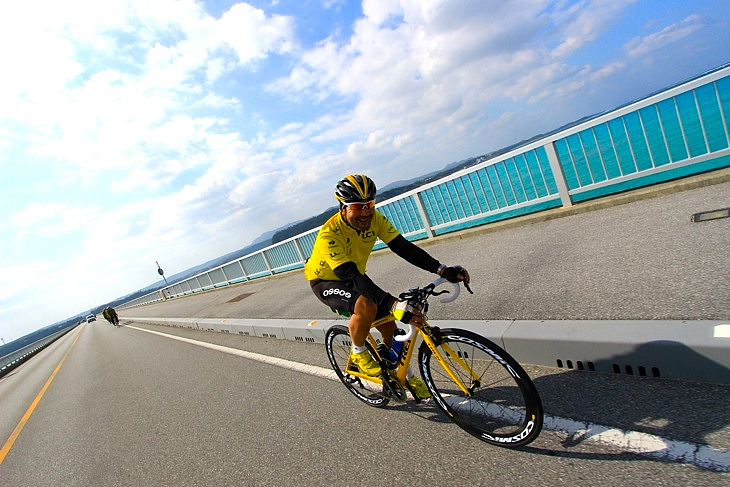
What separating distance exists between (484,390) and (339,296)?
1368 mm

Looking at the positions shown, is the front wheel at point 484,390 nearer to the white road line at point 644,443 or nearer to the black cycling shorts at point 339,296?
the white road line at point 644,443

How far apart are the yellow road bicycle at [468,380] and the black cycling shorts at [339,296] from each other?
24 cm

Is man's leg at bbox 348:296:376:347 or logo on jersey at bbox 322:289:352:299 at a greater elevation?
logo on jersey at bbox 322:289:352:299

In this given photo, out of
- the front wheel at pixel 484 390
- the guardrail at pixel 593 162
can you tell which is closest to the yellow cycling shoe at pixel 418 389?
the front wheel at pixel 484 390

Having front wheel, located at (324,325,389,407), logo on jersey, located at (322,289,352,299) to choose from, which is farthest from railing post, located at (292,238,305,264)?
logo on jersey, located at (322,289,352,299)

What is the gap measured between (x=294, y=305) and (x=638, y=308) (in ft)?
22.9

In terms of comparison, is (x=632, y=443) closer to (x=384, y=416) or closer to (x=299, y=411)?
(x=384, y=416)

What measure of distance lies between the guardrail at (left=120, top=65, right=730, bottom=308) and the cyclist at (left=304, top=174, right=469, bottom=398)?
15.2ft

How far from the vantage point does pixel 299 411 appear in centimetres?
375

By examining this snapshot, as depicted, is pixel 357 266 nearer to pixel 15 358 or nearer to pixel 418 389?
pixel 418 389

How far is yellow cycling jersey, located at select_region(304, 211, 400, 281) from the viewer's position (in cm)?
288

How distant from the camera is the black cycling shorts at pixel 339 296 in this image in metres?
3.00

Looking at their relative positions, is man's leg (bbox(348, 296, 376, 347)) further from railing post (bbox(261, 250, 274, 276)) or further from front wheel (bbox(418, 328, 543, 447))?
railing post (bbox(261, 250, 274, 276))

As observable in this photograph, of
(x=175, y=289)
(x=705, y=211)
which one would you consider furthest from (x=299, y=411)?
(x=175, y=289)
